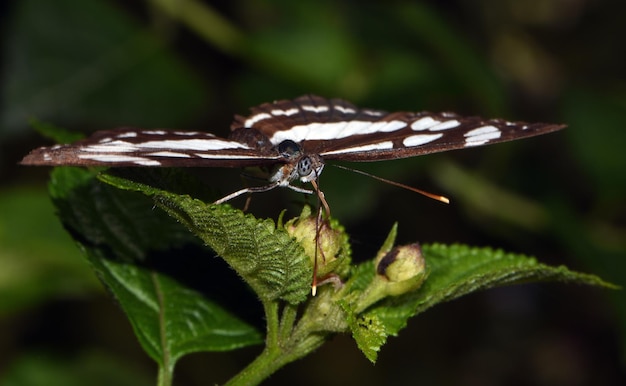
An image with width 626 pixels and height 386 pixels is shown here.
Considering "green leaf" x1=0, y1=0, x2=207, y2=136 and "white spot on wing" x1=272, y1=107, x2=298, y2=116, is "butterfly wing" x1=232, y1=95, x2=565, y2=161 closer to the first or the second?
"white spot on wing" x1=272, y1=107, x2=298, y2=116

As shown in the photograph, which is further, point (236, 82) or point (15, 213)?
point (236, 82)

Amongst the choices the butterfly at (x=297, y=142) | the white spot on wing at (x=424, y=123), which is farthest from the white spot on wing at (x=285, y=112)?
the white spot on wing at (x=424, y=123)

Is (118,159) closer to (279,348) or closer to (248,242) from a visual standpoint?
(248,242)

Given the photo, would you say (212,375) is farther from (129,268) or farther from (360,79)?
(129,268)

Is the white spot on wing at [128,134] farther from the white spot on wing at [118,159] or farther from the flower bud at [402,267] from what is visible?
the flower bud at [402,267]

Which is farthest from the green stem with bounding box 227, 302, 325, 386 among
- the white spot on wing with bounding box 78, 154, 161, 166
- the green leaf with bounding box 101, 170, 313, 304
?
the white spot on wing with bounding box 78, 154, 161, 166

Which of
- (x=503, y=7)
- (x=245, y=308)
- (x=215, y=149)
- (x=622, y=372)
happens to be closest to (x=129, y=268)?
(x=245, y=308)
